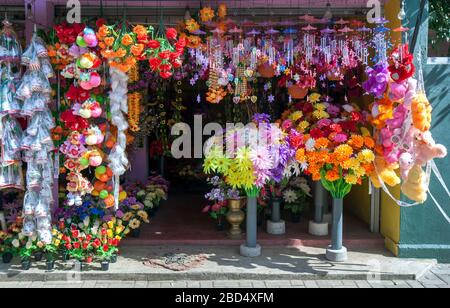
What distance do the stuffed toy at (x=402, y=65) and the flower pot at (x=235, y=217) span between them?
2.59 m

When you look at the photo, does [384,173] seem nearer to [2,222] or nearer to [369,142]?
[369,142]

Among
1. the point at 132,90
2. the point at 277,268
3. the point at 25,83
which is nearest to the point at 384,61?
the point at 277,268

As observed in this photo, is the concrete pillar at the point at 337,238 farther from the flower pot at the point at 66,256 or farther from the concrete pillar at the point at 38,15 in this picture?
the concrete pillar at the point at 38,15

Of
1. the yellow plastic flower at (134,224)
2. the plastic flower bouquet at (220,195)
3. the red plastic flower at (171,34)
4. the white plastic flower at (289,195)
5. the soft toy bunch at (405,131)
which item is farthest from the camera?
the white plastic flower at (289,195)

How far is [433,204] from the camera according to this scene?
6.22 metres

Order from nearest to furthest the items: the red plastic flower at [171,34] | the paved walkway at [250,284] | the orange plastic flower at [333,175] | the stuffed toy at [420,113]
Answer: the stuffed toy at [420,113], the paved walkway at [250,284], the red plastic flower at [171,34], the orange plastic flower at [333,175]

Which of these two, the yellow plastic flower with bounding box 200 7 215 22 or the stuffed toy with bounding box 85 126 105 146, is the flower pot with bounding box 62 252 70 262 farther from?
the yellow plastic flower with bounding box 200 7 215 22

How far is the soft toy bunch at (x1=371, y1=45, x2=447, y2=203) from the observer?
5434 mm

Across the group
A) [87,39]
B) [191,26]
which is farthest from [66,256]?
[191,26]

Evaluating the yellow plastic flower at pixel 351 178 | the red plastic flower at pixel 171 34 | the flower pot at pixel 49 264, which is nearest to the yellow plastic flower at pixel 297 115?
the yellow plastic flower at pixel 351 178

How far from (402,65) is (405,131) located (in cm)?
70

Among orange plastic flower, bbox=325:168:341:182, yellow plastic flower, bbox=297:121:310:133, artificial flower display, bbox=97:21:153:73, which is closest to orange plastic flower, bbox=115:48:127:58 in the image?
artificial flower display, bbox=97:21:153:73

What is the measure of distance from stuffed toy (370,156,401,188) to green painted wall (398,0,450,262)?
707 mm

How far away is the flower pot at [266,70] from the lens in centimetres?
653
